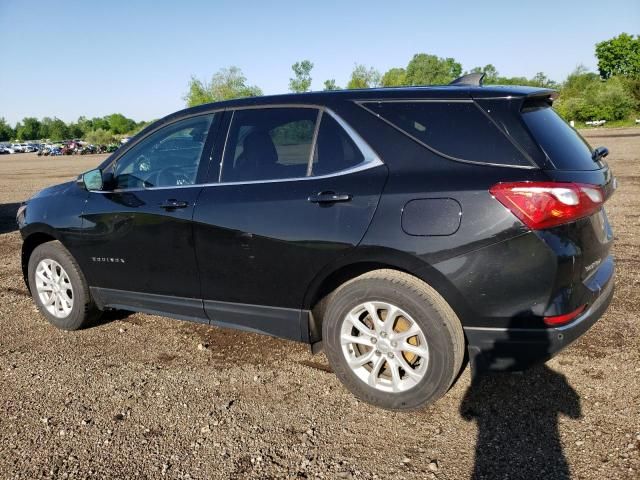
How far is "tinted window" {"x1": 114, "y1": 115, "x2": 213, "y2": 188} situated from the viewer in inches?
152

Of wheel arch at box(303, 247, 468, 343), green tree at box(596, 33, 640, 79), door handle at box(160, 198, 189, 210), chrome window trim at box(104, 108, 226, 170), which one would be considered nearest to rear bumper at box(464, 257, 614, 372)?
wheel arch at box(303, 247, 468, 343)

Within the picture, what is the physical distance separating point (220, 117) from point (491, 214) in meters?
2.05

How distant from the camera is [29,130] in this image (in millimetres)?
149375

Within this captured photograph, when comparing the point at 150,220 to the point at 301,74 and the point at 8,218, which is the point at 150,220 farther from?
the point at 301,74

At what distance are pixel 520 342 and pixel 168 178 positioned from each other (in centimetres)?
264

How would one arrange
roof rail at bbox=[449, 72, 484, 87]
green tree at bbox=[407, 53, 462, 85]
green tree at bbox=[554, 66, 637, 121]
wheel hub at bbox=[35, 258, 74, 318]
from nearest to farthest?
1. roof rail at bbox=[449, 72, 484, 87]
2. wheel hub at bbox=[35, 258, 74, 318]
3. green tree at bbox=[554, 66, 637, 121]
4. green tree at bbox=[407, 53, 462, 85]

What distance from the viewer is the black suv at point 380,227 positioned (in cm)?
272

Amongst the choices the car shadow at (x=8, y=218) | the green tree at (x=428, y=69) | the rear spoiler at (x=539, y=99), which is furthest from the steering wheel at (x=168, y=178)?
the green tree at (x=428, y=69)

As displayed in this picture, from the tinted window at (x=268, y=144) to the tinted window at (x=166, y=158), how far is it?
0.28m

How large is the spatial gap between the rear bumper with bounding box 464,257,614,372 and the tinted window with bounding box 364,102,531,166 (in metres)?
0.86

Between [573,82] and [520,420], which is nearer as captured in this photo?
[520,420]

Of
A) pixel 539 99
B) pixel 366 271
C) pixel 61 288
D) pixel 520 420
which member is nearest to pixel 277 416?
pixel 366 271

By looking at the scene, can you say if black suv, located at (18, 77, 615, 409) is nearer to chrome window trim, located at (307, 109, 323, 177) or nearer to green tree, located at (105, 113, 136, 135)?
chrome window trim, located at (307, 109, 323, 177)

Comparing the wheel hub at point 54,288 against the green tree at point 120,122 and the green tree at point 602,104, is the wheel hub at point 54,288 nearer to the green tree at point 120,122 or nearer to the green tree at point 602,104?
the green tree at point 602,104
